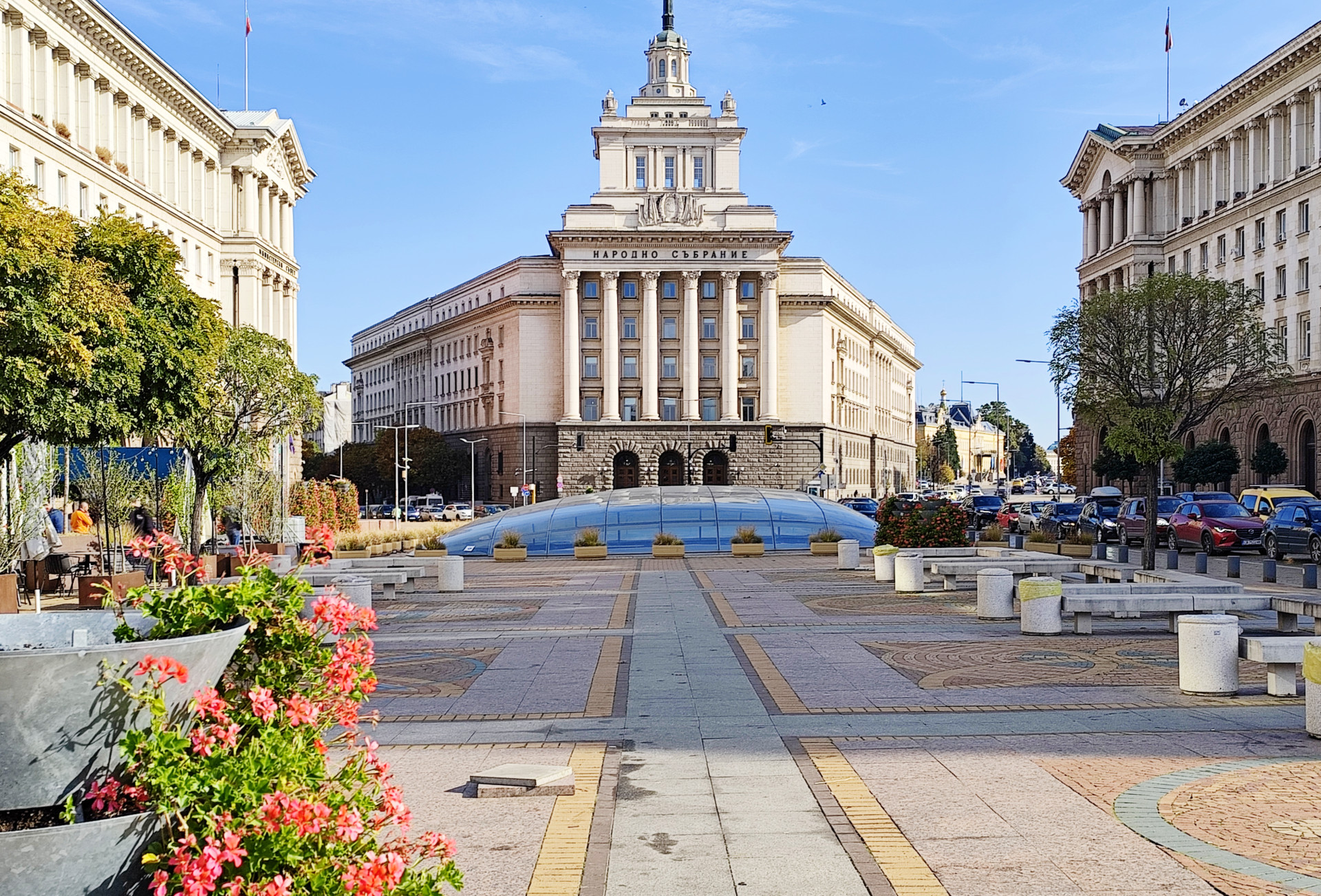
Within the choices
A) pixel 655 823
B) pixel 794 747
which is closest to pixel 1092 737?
pixel 794 747

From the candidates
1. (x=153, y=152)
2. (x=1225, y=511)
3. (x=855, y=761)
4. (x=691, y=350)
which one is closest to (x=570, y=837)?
(x=855, y=761)

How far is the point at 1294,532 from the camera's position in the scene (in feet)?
118

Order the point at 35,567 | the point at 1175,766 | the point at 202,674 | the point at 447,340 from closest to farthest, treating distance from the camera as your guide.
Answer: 1. the point at 202,674
2. the point at 1175,766
3. the point at 35,567
4. the point at 447,340

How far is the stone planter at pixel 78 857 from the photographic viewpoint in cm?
396

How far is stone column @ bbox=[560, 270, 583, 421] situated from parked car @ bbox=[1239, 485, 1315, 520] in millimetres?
63943

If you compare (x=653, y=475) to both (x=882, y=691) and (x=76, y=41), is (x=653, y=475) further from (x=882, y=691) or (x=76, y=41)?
(x=882, y=691)

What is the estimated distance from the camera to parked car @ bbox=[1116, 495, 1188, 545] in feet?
145

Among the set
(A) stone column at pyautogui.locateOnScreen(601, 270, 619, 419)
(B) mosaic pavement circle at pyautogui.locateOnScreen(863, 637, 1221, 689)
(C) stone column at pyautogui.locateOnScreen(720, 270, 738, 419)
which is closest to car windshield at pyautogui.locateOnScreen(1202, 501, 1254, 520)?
(B) mosaic pavement circle at pyautogui.locateOnScreen(863, 637, 1221, 689)

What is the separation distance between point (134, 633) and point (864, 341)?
5303 inches

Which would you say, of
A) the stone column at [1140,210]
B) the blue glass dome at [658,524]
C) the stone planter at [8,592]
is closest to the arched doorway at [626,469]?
the stone column at [1140,210]

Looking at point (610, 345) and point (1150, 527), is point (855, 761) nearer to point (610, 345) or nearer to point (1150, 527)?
point (1150, 527)

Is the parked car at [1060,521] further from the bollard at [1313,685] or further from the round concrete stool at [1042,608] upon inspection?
the bollard at [1313,685]

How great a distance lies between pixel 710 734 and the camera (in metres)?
11.5

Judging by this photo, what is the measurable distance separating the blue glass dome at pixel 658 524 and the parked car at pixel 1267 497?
12679mm
